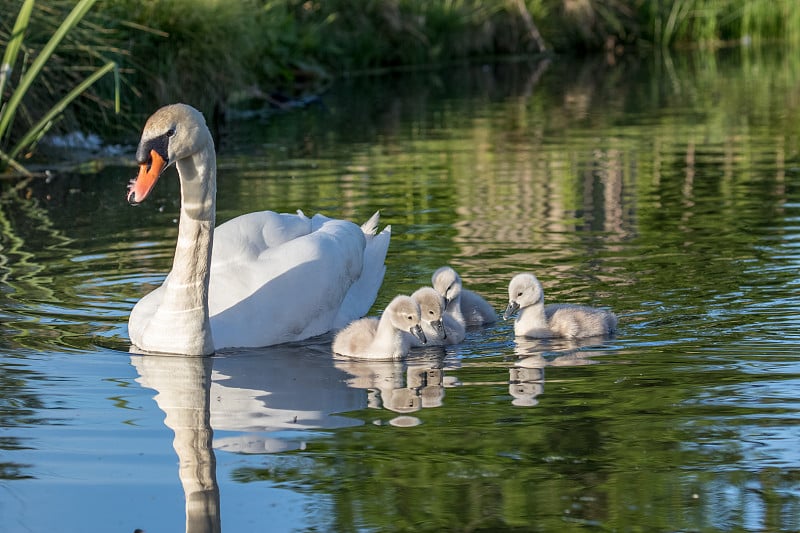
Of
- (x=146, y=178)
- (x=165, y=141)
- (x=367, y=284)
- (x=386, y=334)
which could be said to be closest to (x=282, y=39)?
(x=367, y=284)

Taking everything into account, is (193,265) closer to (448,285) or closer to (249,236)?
(249,236)

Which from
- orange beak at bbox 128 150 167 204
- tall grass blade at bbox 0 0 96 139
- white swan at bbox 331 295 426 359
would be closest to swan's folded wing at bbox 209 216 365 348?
white swan at bbox 331 295 426 359

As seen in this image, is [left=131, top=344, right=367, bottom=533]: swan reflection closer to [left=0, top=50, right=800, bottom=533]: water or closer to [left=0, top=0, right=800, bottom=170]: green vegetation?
[left=0, top=50, right=800, bottom=533]: water

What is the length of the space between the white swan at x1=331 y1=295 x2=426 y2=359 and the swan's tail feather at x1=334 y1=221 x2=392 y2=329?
402mm

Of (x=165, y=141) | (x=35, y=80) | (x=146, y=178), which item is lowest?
(x=146, y=178)

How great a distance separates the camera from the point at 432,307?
294 inches

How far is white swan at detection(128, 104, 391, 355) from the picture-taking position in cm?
690

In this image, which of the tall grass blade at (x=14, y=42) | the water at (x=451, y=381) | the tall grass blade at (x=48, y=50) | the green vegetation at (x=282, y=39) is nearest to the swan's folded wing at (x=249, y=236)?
the water at (x=451, y=381)

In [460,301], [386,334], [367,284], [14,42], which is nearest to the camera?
[386,334]

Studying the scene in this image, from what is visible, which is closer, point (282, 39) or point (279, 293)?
point (279, 293)

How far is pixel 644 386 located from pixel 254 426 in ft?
5.84

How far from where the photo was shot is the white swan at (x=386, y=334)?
7234 millimetres

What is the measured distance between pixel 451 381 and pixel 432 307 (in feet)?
2.35

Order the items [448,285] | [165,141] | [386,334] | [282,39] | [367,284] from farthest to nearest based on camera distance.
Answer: [282,39] < [367,284] < [448,285] < [386,334] < [165,141]
